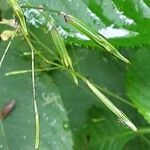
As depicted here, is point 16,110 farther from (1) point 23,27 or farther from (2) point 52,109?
(1) point 23,27

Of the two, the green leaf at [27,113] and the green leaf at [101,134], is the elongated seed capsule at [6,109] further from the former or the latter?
the green leaf at [101,134]

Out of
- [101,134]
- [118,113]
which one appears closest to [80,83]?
[101,134]

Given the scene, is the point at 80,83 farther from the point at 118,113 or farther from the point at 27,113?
the point at 118,113

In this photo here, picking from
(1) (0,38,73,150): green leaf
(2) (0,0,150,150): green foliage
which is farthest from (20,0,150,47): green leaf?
(1) (0,38,73,150): green leaf

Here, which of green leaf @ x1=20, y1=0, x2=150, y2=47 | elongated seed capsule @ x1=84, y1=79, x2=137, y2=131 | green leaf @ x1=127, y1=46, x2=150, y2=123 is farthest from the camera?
green leaf @ x1=127, y1=46, x2=150, y2=123

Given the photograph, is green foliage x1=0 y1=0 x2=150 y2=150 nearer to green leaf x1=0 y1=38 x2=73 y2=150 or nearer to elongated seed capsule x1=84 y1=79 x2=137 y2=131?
green leaf x1=0 y1=38 x2=73 y2=150

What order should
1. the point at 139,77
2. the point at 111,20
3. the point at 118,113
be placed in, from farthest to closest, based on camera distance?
1. the point at 139,77
2. the point at 111,20
3. the point at 118,113

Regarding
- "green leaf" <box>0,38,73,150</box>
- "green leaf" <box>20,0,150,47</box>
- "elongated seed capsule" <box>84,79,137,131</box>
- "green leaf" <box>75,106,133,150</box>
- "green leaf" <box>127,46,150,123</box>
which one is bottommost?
"green leaf" <box>75,106,133,150</box>
